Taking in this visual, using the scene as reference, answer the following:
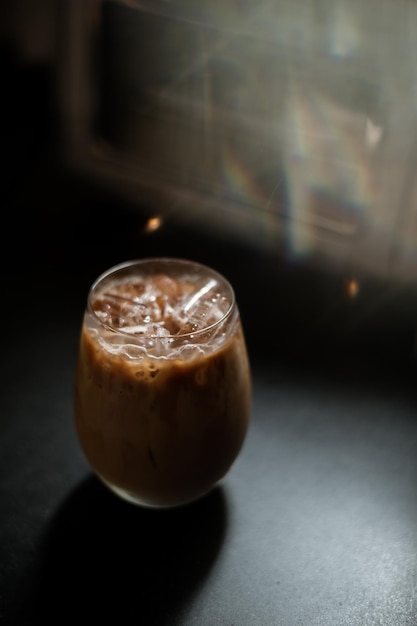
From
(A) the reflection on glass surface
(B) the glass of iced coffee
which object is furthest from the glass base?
(A) the reflection on glass surface

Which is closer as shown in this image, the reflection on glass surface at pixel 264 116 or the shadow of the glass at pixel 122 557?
the shadow of the glass at pixel 122 557

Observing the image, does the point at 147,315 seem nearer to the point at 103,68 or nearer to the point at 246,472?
the point at 246,472

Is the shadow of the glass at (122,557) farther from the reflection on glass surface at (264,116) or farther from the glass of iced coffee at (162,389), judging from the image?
the reflection on glass surface at (264,116)

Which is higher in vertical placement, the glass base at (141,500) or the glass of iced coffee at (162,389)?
the glass of iced coffee at (162,389)

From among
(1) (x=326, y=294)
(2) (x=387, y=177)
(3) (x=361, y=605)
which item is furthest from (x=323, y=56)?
(3) (x=361, y=605)

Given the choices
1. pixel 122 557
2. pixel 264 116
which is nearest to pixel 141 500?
pixel 122 557

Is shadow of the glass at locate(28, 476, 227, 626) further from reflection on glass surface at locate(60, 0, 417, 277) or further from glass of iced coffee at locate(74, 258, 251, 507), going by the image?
reflection on glass surface at locate(60, 0, 417, 277)

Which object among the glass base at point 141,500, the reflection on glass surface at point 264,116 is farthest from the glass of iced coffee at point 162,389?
the reflection on glass surface at point 264,116

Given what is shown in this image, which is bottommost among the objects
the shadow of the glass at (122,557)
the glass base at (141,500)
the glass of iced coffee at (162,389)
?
the shadow of the glass at (122,557)

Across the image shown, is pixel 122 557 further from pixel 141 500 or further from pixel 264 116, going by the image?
pixel 264 116
